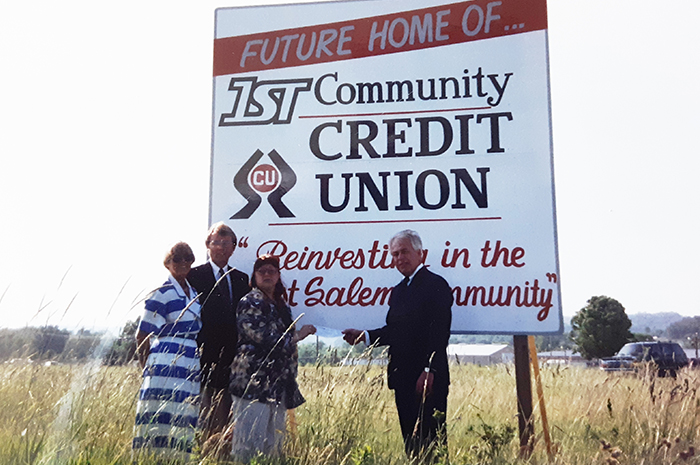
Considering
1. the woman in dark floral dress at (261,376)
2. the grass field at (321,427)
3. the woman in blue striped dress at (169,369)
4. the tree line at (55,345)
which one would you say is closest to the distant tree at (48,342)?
the tree line at (55,345)

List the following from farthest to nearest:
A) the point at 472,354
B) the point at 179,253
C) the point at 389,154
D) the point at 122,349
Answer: the point at 472,354 < the point at 389,154 < the point at 122,349 < the point at 179,253

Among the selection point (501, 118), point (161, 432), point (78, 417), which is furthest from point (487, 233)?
point (78, 417)

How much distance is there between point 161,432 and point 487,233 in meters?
3.16

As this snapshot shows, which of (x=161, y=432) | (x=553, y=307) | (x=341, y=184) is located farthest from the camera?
(x=341, y=184)

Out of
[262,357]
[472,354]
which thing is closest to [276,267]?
[262,357]

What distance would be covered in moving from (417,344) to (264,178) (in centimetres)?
220

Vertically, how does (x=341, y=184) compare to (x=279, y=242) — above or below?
above

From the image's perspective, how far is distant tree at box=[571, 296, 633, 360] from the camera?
149 ft

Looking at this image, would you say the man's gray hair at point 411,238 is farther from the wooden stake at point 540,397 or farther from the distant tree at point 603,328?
the distant tree at point 603,328

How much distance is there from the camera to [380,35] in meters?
5.41

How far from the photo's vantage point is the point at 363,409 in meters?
4.03

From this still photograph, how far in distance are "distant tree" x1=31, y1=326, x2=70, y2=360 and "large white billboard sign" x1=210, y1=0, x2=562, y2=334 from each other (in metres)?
1.78

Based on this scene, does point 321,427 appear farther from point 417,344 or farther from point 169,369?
point 169,369

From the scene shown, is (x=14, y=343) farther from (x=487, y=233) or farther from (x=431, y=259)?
(x=487, y=233)
